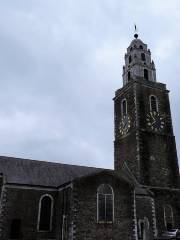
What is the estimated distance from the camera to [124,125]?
4141 cm

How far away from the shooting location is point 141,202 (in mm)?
32906

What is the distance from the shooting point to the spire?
4352cm

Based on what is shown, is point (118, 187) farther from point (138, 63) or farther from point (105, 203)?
point (138, 63)

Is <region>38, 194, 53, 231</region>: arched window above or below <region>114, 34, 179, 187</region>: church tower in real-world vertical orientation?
below

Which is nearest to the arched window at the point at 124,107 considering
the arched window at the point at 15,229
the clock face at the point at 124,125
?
the clock face at the point at 124,125

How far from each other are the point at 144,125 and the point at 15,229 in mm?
19143

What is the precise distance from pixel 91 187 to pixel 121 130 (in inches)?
555

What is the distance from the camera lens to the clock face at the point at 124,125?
40.4 m

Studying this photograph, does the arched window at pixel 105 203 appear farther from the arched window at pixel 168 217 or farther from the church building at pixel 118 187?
the arched window at pixel 168 217

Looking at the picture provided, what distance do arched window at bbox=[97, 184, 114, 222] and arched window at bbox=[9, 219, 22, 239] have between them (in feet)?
24.9

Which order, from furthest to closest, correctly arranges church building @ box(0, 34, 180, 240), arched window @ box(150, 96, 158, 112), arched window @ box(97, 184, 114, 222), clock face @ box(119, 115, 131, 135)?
1. arched window @ box(150, 96, 158, 112)
2. clock face @ box(119, 115, 131, 135)
3. arched window @ box(97, 184, 114, 222)
4. church building @ box(0, 34, 180, 240)

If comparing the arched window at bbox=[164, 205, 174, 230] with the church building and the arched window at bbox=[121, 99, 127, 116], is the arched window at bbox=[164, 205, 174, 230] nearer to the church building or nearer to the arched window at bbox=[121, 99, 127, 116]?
the church building

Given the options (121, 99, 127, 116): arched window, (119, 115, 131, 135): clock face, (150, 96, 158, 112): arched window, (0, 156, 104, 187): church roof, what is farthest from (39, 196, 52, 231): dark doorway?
(150, 96, 158, 112): arched window

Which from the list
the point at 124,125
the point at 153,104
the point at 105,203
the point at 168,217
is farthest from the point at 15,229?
the point at 153,104
